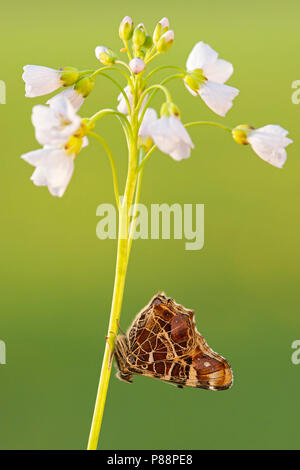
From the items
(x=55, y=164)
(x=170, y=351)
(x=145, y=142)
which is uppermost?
(x=145, y=142)

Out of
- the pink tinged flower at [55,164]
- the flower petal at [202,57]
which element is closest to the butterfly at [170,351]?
the pink tinged flower at [55,164]

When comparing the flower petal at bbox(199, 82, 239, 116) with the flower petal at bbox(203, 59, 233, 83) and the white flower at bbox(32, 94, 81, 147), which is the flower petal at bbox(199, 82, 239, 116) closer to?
the flower petal at bbox(203, 59, 233, 83)

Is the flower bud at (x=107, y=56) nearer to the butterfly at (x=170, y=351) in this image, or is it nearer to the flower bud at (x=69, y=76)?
the flower bud at (x=69, y=76)

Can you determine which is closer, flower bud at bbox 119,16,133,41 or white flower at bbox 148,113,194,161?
white flower at bbox 148,113,194,161

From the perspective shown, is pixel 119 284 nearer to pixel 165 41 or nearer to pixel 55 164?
pixel 55 164

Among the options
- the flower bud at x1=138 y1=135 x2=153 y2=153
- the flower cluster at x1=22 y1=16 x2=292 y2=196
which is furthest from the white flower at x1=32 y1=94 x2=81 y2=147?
the flower bud at x1=138 y1=135 x2=153 y2=153

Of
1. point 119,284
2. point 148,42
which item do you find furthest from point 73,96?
point 119,284
